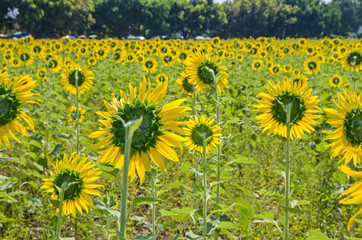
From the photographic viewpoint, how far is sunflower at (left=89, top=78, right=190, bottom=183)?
3.18 feet

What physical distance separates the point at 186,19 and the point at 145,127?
51.9 meters

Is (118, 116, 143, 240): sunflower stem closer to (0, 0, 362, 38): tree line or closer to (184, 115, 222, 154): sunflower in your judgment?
(184, 115, 222, 154): sunflower

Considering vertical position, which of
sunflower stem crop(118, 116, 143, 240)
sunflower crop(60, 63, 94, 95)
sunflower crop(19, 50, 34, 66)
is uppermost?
sunflower crop(19, 50, 34, 66)

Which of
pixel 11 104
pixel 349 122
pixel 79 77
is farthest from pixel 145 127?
pixel 79 77

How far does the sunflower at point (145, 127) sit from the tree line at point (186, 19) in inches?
1561

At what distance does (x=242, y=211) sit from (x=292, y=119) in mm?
600

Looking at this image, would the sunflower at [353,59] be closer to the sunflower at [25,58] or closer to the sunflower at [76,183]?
the sunflower at [76,183]

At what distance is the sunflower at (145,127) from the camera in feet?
3.18

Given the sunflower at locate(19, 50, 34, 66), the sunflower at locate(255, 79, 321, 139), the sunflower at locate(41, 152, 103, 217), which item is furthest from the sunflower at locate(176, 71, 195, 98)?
the sunflower at locate(19, 50, 34, 66)

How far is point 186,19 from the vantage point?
50750mm

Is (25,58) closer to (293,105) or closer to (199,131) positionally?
(199,131)

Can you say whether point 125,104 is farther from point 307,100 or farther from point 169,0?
point 169,0

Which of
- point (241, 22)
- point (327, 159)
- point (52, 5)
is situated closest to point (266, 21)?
point (241, 22)

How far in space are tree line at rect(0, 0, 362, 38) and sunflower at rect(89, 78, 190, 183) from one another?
130 ft
